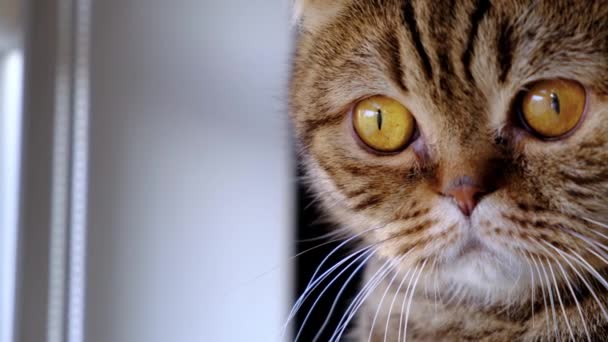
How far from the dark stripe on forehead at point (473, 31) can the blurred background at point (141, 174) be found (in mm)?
317

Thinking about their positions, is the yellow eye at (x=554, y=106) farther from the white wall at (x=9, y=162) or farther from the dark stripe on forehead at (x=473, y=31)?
the white wall at (x=9, y=162)

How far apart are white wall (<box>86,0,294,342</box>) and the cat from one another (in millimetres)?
201

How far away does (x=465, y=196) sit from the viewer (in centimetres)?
45

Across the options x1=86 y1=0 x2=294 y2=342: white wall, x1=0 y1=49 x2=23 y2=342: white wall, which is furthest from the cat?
x1=0 y1=49 x2=23 y2=342: white wall

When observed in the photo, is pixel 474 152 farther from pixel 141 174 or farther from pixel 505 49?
pixel 141 174

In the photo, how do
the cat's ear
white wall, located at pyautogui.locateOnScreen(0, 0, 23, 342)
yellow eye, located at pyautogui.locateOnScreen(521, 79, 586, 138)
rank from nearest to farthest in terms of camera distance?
yellow eye, located at pyautogui.locateOnScreen(521, 79, 586, 138) < the cat's ear < white wall, located at pyautogui.locateOnScreen(0, 0, 23, 342)

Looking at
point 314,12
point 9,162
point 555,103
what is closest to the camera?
point 555,103

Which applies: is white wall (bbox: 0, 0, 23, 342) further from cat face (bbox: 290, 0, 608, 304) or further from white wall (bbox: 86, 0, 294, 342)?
cat face (bbox: 290, 0, 608, 304)

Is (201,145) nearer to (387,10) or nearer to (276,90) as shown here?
(276,90)

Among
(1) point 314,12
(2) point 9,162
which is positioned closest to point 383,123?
(1) point 314,12

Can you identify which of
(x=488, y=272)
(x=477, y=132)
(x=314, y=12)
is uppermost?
(x=314, y=12)

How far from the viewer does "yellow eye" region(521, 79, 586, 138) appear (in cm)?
43

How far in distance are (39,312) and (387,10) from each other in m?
0.59

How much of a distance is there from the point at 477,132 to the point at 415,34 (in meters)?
0.11
